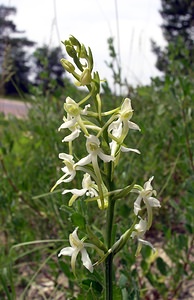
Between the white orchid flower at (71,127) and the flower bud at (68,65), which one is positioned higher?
the flower bud at (68,65)

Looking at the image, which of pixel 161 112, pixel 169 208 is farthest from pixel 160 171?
pixel 161 112

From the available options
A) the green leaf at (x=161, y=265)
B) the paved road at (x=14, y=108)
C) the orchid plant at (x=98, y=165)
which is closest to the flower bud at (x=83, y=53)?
the orchid plant at (x=98, y=165)

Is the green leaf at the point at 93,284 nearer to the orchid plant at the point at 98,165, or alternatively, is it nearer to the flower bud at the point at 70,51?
the orchid plant at the point at 98,165

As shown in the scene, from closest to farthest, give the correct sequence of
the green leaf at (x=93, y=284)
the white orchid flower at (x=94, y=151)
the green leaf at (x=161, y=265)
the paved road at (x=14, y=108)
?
the white orchid flower at (x=94, y=151), the green leaf at (x=93, y=284), the green leaf at (x=161, y=265), the paved road at (x=14, y=108)

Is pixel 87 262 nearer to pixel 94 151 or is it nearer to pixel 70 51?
pixel 94 151

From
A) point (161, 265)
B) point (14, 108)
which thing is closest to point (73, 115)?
point (161, 265)

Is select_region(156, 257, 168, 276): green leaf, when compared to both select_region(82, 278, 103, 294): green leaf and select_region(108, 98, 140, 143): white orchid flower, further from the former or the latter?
select_region(108, 98, 140, 143): white orchid flower

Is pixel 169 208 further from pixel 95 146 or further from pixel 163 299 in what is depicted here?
pixel 95 146

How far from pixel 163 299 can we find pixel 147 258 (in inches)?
5.3

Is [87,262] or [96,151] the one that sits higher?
[96,151]

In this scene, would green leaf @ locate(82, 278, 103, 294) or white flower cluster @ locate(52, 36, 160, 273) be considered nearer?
white flower cluster @ locate(52, 36, 160, 273)

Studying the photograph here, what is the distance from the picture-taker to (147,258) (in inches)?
59.2

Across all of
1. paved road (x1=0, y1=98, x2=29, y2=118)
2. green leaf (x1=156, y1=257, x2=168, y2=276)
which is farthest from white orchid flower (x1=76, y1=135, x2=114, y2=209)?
paved road (x1=0, y1=98, x2=29, y2=118)

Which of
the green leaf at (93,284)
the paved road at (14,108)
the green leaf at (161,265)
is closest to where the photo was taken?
the green leaf at (93,284)
